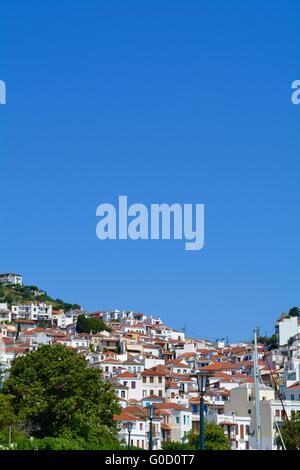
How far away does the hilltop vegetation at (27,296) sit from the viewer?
106 m

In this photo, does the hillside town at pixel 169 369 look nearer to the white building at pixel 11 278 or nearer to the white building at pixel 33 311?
the white building at pixel 33 311

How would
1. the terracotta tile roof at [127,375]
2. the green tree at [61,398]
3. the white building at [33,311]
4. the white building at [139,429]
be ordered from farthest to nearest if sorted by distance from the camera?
the white building at [33,311] < the terracotta tile roof at [127,375] < the white building at [139,429] < the green tree at [61,398]

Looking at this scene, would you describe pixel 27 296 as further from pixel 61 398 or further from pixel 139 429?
pixel 61 398

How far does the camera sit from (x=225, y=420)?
143 ft

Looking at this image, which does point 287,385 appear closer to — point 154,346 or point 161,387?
point 161,387

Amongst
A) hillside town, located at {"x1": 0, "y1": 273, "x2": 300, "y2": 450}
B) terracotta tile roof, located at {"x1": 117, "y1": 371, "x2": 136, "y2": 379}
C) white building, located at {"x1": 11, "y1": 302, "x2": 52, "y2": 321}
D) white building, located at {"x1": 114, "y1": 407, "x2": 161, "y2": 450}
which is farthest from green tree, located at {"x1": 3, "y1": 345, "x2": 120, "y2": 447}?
white building, located at {"x1": 11, "y1": 302, "x2": 52, "y2": 321}

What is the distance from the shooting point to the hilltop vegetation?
105812 millimetres

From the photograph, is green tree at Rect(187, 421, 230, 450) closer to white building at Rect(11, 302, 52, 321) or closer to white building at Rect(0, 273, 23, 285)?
white building at Rect(11, 302, 52, 321)

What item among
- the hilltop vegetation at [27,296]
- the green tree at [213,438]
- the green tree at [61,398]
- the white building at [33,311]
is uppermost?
the hilltop vegetation at [27,296]

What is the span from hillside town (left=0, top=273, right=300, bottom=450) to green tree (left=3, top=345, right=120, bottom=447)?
4.89ft

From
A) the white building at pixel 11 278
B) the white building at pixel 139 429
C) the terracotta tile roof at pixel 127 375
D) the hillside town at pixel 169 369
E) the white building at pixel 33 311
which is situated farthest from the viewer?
the white building at pixel 11 278

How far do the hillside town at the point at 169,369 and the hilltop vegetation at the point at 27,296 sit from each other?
8.02 ft

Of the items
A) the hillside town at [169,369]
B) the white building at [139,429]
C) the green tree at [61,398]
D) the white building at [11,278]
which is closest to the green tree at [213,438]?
the hillside town at [169,369]
